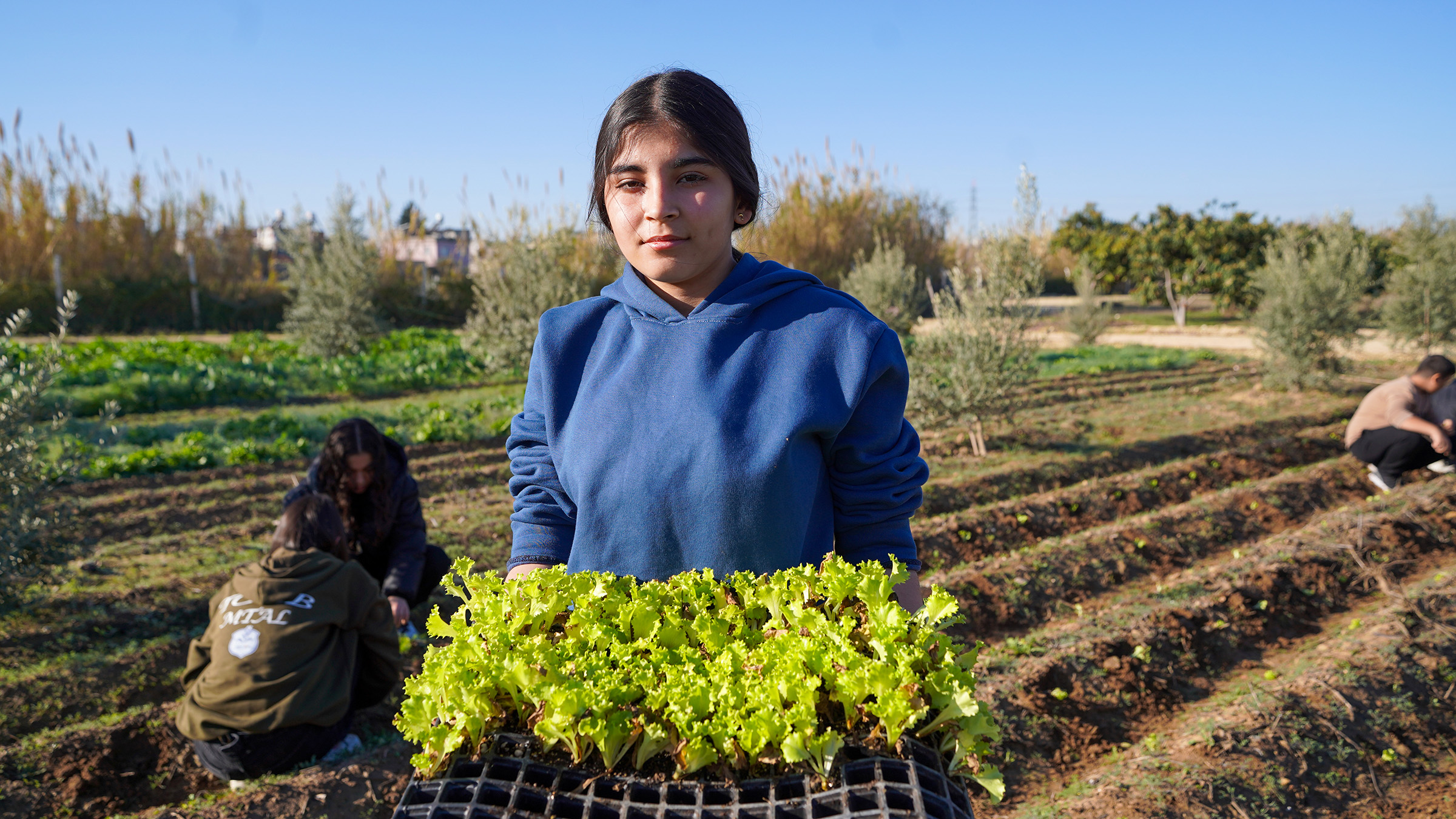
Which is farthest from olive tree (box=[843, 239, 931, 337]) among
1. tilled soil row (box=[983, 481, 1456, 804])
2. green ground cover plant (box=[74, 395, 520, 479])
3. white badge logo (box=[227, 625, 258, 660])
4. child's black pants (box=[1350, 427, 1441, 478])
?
white badge logo (box=[227, 625, 258, 660])

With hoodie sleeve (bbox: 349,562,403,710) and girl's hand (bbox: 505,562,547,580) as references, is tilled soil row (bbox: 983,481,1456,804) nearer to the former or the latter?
hoodie sleeve (bbox: 349,562,403,710)

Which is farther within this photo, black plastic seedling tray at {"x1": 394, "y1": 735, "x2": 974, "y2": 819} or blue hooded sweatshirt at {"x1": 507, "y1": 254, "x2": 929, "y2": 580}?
blue hooded sweatshirt at {"x1": 507, "y1": 254, "x2": 929, "y2": 580}

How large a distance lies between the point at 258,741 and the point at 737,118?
3346 mm

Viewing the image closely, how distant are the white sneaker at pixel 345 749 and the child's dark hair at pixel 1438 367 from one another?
8567mm

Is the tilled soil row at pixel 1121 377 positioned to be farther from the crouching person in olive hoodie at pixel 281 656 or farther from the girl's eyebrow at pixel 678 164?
the girl's eyebrow at pixel 678 164

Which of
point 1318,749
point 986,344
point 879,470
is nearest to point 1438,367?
point 986,344

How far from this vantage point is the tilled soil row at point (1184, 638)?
13.1 ft

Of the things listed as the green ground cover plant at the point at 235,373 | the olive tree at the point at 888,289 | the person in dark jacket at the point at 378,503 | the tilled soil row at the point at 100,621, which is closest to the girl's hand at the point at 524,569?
the person in dark jacket at the point at 378,503

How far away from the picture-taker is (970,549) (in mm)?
6305

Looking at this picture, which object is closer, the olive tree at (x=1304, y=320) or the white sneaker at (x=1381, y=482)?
the white sneaker at (x=1381, y=482)

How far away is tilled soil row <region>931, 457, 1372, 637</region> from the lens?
17.4 ft

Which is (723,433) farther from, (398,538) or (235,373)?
(235,373)

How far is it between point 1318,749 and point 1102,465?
513cm

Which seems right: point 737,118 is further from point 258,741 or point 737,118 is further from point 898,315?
point 898,315
